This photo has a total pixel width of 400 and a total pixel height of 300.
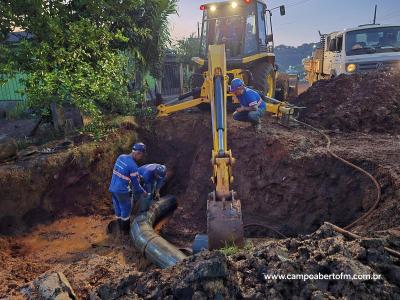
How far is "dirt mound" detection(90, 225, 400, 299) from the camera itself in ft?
8.64

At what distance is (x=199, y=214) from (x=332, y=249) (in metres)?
4.02

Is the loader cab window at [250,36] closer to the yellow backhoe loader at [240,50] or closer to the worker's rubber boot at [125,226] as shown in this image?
the yellow backhoe loader at [240,50]

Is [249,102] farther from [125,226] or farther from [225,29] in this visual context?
[125,226]

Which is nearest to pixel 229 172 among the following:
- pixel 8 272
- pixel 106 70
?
pixel 8 272

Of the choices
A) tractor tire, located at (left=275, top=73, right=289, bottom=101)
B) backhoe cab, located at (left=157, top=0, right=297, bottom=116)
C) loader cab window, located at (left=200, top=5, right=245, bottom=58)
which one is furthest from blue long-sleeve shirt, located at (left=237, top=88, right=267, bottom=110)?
tractor tire, located at (left=275, top=73, right=289, bottom=101)

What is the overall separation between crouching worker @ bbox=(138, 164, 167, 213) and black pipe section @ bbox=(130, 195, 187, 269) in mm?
161

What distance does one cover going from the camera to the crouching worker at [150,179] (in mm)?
6645

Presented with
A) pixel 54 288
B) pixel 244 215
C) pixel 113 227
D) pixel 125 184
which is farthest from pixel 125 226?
pixel 54 288

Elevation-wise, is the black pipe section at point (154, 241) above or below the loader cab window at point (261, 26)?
below

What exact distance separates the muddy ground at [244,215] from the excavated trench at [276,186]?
0.02 meters

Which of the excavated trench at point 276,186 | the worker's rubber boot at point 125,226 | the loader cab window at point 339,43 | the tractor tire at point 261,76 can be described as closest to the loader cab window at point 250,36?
the tractor tire at point 261,76

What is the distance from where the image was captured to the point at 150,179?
6.82 meters

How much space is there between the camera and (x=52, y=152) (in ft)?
22.8

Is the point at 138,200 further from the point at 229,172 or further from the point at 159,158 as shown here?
the point at 229,172
